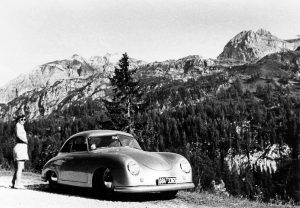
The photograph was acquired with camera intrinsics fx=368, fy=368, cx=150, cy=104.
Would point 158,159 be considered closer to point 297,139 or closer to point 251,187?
point 251,187

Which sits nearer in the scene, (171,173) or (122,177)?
(122,177)

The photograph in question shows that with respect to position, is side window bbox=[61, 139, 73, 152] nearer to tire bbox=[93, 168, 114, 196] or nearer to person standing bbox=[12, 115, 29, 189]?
person standing bbox=[12, 115, 29, 189]

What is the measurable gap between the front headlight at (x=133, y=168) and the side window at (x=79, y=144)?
6.83 feet

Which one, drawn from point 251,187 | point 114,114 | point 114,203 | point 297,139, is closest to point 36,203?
point 114,203

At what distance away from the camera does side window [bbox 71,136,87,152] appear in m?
10.4

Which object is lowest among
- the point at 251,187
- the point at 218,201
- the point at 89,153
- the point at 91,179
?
the point at 251,187

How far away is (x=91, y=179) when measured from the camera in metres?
9.26

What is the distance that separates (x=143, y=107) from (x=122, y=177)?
37.0m

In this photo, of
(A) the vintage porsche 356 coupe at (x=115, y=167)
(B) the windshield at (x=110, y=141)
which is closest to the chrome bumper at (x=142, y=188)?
(A) the vintage porsche 356 coupe at (x=115, y=167)

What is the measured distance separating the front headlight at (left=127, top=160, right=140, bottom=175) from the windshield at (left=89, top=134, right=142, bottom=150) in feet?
5.71

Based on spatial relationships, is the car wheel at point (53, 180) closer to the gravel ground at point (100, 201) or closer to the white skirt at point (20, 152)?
the gravel ground at point (100, 201)

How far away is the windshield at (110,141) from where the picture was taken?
10.3 meters

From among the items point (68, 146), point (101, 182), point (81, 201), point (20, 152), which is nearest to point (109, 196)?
point (101, 182)

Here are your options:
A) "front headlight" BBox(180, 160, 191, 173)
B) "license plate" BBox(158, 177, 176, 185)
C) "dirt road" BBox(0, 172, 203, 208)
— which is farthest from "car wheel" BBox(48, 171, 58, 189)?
"front headlight" BBox(180, 160, 191, 173)
